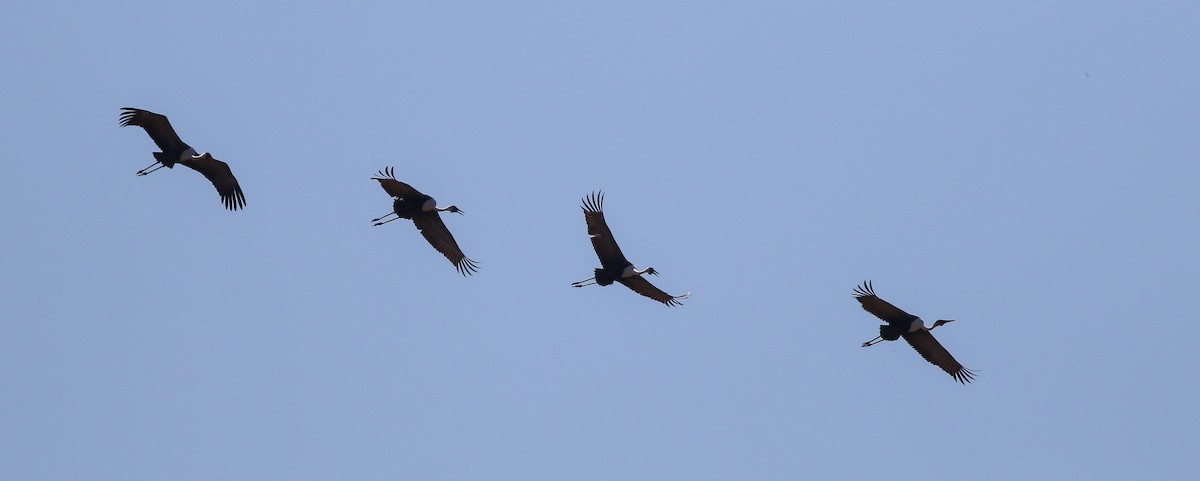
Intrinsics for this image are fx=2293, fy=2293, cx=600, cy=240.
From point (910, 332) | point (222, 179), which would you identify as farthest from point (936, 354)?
point (222, 179)

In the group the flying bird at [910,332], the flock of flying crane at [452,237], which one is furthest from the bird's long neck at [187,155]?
the flying bird at [910,332]

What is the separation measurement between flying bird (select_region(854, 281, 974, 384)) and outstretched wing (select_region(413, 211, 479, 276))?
10.3 metres

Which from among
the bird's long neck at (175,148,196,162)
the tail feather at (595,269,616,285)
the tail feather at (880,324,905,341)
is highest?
the tail feather at (880,324,905,341)

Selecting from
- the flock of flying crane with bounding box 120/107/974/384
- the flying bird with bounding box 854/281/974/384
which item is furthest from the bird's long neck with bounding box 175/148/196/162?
the flying bird with bounding box 854/281/974/384

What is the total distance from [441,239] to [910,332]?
12278mm

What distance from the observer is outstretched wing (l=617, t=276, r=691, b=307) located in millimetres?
57475

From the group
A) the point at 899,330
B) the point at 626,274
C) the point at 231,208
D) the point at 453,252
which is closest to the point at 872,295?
the point at 899,330

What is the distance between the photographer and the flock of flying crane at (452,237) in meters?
56.3

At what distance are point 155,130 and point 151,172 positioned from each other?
127 centimetres

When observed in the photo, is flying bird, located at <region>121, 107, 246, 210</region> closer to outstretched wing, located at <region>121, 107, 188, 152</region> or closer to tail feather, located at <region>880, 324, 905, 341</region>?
outstretched wing, located at <region>121, 107, 188, 152</region>

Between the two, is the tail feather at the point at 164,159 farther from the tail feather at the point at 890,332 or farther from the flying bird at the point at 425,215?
the tail feather at the point at 890,332

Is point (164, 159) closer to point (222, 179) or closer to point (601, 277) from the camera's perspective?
point (222, 179)

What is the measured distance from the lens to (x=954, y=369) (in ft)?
197

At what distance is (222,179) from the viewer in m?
59.5
